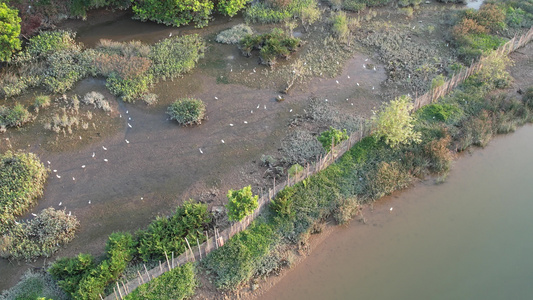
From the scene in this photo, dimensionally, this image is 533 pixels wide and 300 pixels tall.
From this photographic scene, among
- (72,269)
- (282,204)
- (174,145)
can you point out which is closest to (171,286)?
(72,269)

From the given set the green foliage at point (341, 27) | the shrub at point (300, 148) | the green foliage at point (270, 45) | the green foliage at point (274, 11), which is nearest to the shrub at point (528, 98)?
the green foliage at point (341, 27)

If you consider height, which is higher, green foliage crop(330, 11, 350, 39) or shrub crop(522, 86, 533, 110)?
green foliage crop(330, 11, 350, 39)

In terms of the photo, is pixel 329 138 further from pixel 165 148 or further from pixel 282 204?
pixel 165 148

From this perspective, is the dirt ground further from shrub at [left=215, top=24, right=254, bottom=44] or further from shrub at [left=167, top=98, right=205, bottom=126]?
shrub at [left=215, top=24, right=254, bottom=44]

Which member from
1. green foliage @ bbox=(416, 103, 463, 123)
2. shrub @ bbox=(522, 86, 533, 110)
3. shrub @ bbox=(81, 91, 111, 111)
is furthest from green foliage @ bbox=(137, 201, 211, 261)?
shrub @ bbox=(522, 86, 533, 110)

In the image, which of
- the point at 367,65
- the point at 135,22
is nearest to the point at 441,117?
the point at 367,65

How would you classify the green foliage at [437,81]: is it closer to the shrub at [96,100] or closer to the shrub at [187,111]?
the shrub at [187,111]
